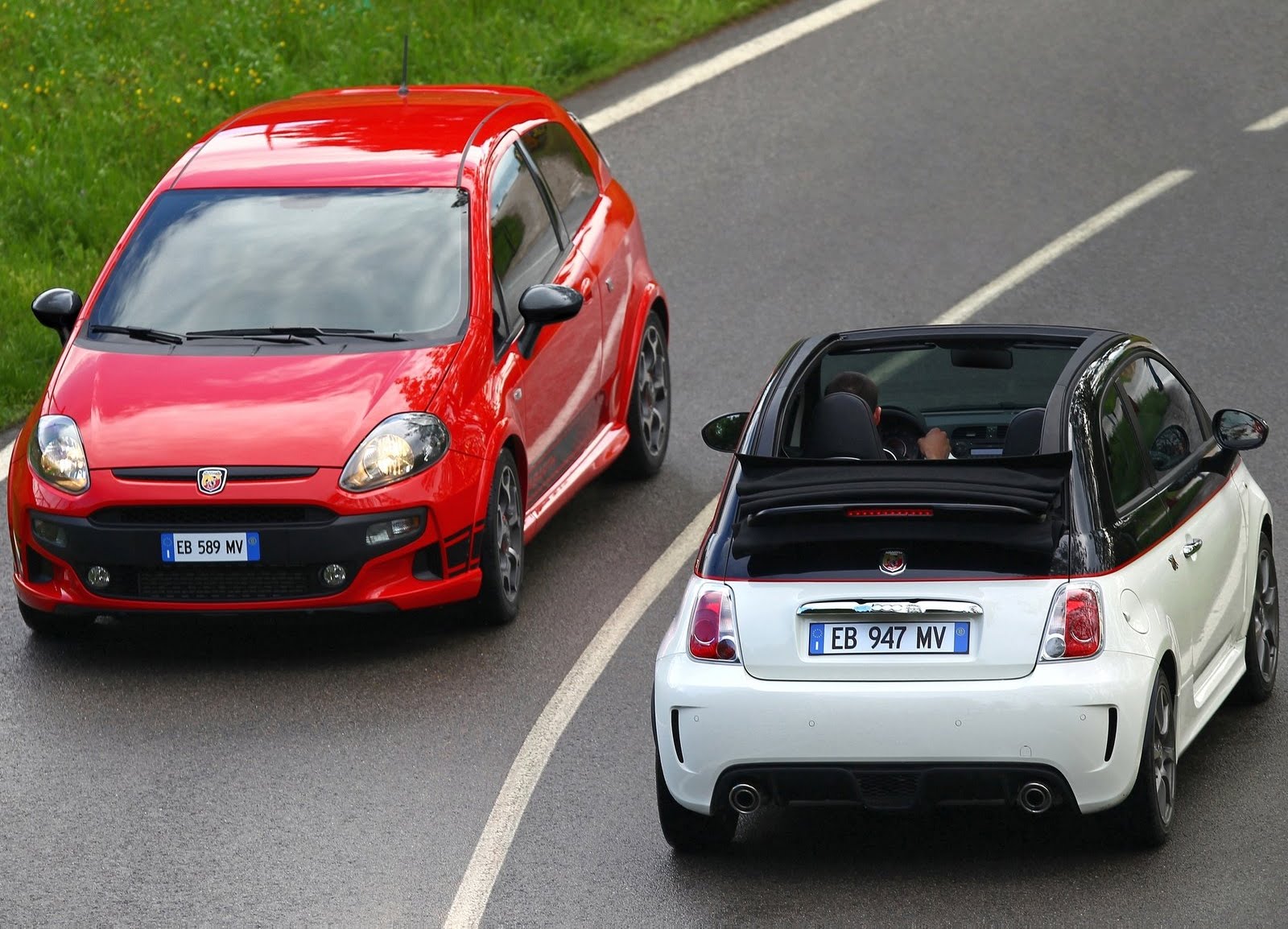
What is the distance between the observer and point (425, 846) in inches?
315

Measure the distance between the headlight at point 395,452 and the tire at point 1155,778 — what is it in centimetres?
351

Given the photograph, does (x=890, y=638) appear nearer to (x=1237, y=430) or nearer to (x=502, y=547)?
(x=1237, y=430)

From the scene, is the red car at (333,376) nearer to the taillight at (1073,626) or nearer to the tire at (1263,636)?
the tire at (1263,636)

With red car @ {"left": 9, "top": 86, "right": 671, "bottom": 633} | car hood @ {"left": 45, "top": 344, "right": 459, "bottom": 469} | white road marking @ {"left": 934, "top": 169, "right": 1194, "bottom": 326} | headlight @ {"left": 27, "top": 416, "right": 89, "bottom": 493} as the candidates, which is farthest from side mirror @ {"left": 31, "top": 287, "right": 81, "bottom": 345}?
white road marking @ {"left": 934, "top": 169, "right": 1194, "bottom": 326}

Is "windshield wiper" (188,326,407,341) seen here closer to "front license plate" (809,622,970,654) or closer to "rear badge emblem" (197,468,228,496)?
"rear badge emblem" (197,468,228,496)

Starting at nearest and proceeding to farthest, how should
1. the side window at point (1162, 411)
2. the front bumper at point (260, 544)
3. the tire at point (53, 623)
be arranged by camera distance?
the side window at point (1162, 411) → the front bumper at point (260, 544) → the tire at point (53, 623)

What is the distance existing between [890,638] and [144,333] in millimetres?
4549

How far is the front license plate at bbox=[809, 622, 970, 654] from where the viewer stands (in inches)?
285

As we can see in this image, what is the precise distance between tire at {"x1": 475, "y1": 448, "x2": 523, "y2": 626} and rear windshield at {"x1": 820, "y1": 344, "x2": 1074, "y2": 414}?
4.96 feet

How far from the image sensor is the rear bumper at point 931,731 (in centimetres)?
713

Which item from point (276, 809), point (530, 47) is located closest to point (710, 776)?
point (276, 809)

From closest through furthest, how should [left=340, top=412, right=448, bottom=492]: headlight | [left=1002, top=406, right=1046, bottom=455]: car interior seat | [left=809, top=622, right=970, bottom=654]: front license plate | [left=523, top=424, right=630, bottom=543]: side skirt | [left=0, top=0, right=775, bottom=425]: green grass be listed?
[left=809, top=622, right=970, bottom=654]: front license plate → [left=1002, top=406, right=1046, bottom=455]: car interior seat → [left=340, top=412, right=448, bottom=492]: headlight → [left=523, top=424, right=630, bottom=543]: side skirt → [left=0, top=0, right=775, bottom=425]: green grass

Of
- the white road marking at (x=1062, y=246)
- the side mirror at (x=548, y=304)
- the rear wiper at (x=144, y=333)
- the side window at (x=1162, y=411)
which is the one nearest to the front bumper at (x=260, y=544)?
the rear wiper at (x=144, y=333)

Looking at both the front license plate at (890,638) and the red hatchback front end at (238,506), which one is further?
the red hatchback front end at (238,506)
